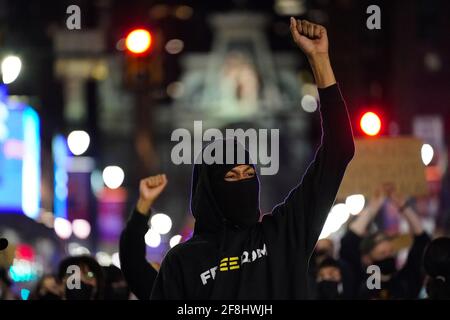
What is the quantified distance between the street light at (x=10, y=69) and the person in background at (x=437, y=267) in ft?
11.1

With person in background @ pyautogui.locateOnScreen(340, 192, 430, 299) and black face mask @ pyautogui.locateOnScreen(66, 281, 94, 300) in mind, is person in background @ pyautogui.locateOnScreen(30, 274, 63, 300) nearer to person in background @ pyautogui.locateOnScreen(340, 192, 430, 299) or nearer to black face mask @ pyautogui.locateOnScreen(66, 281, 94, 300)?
black face mask @ pyautogui.locateOnScreen(66, 281, 94, 300)

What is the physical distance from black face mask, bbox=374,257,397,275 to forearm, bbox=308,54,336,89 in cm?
392

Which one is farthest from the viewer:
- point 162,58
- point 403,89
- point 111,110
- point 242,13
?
point 242,13

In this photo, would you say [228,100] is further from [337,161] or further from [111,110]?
[337,161]

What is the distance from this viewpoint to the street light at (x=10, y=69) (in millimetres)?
8781

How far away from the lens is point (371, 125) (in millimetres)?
11141

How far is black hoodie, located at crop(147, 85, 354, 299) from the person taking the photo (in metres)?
4.95

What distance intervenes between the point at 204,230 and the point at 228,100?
88.5 meters

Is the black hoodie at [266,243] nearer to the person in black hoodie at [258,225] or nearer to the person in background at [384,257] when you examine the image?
the person in black hoodie at [258,225]

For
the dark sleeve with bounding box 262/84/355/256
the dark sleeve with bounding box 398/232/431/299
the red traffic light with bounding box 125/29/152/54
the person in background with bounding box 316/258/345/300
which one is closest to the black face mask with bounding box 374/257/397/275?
the dark sleeve with bounding box 398/232/431/299

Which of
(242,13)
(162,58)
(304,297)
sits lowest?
(304,297)

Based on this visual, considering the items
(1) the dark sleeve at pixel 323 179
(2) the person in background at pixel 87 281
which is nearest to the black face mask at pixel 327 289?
(2) the person in background at pixel 87 281

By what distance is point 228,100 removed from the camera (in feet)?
307

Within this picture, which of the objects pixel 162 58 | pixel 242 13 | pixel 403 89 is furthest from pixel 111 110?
pixel 162 58
